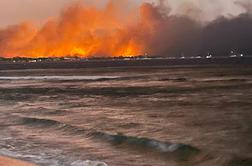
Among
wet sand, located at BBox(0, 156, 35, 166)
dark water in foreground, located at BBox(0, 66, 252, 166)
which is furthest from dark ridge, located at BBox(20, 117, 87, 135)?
wet sand, located at BBox(0, 156, 35, 166)

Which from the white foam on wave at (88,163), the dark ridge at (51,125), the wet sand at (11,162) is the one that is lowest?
the white foam on wave at (88,163)

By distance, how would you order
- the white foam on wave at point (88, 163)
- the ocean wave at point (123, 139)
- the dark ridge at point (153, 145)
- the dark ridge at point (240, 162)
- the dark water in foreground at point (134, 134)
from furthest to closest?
the ocean wave at point (123, 139) < the dark ridge at point (153, 145) < the dark water in foreground at point (134, 134) < the white foam on wave at point (88, 163) < the dark ridge at point (240, 162)

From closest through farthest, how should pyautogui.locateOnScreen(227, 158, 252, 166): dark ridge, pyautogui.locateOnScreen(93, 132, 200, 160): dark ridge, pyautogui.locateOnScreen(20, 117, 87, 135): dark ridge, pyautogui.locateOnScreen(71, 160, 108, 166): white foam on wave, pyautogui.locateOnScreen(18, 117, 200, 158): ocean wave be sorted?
pyautogui.locateOnScreen(227, 158, 252, 166): dark ridge
pyautogui.locateOnScreen(71, 160, 108, 166): white foam on wave
pyautogui.locateOnScreen(93, 132, 200, 160): dark ridge
pyautogui.locateOnScreen(18, 117, 200, 158): ocean wave
pyautogui.locateOnScreen(20, 117, 87, 135): dark ridge

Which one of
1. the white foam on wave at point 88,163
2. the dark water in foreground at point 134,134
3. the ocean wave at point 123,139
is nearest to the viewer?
the white foam on wave at point 88,163

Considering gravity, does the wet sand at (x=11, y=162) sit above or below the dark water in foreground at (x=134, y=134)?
below

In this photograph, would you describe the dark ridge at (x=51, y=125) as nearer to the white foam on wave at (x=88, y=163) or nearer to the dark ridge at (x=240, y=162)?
the white foam on wave at (x=88, y=163)

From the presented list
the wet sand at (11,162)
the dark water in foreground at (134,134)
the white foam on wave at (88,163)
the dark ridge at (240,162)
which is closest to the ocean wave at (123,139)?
the dark water in foreground at (134,134)

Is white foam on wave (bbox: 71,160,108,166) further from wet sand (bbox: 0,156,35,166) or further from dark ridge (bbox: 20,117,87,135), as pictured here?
dark ridge (bbox: 20,117,87,135)

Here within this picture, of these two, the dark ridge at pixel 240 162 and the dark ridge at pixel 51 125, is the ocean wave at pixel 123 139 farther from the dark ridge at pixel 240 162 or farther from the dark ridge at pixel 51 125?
the dark ridge at pixel 240 162

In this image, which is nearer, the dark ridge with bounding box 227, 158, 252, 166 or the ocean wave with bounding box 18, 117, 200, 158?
the dark ridge with bounding box 227, 158, 252, 166

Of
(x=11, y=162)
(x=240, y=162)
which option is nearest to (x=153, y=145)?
(x=240, y=162)

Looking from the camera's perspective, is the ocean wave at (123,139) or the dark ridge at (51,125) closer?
the ocean wave at (123,139)

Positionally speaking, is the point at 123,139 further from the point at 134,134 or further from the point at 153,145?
the point at 153,145

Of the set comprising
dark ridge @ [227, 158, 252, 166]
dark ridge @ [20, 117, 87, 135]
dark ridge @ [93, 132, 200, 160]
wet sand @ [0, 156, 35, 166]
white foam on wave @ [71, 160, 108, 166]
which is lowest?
dark ridge @ [227, 158, 252, 166]
